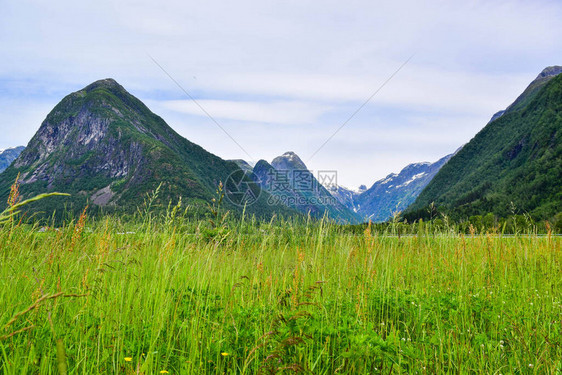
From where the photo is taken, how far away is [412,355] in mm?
2529

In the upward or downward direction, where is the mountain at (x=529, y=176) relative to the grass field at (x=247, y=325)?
upward

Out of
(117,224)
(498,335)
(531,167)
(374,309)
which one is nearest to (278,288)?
(374,309)

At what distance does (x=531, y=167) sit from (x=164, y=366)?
20157 centimetres

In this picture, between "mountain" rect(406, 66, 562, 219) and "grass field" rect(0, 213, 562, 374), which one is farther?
"mountain" rect(406, 66, 562, 219)

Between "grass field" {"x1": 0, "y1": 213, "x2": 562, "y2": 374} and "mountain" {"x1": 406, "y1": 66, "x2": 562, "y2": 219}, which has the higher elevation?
"mountain" {"x1": 406, "y1": 66, "x2": 562, "y2": 219}

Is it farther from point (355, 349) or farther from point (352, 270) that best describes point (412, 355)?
point (352, 270)

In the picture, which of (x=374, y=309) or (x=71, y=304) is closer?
(x=71, y=304)

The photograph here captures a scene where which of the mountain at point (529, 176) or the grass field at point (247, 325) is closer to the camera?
the grass field at point (247, 325)

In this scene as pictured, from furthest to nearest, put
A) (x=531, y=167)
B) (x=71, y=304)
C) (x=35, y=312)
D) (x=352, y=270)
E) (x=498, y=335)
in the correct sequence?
(x=531, y=167), (x=352, y=270), (x=498, y=335), (x=71, y=304), (x=35, y=312)

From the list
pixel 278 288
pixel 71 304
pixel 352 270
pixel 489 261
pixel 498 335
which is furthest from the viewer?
pixel 489 261

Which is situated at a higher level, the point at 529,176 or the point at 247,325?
the point at 529,176

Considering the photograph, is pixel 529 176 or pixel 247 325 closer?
pixel 247 325

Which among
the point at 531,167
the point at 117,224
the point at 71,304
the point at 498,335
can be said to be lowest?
the point at 498,335

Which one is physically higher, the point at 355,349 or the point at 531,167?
the point at 531,167
